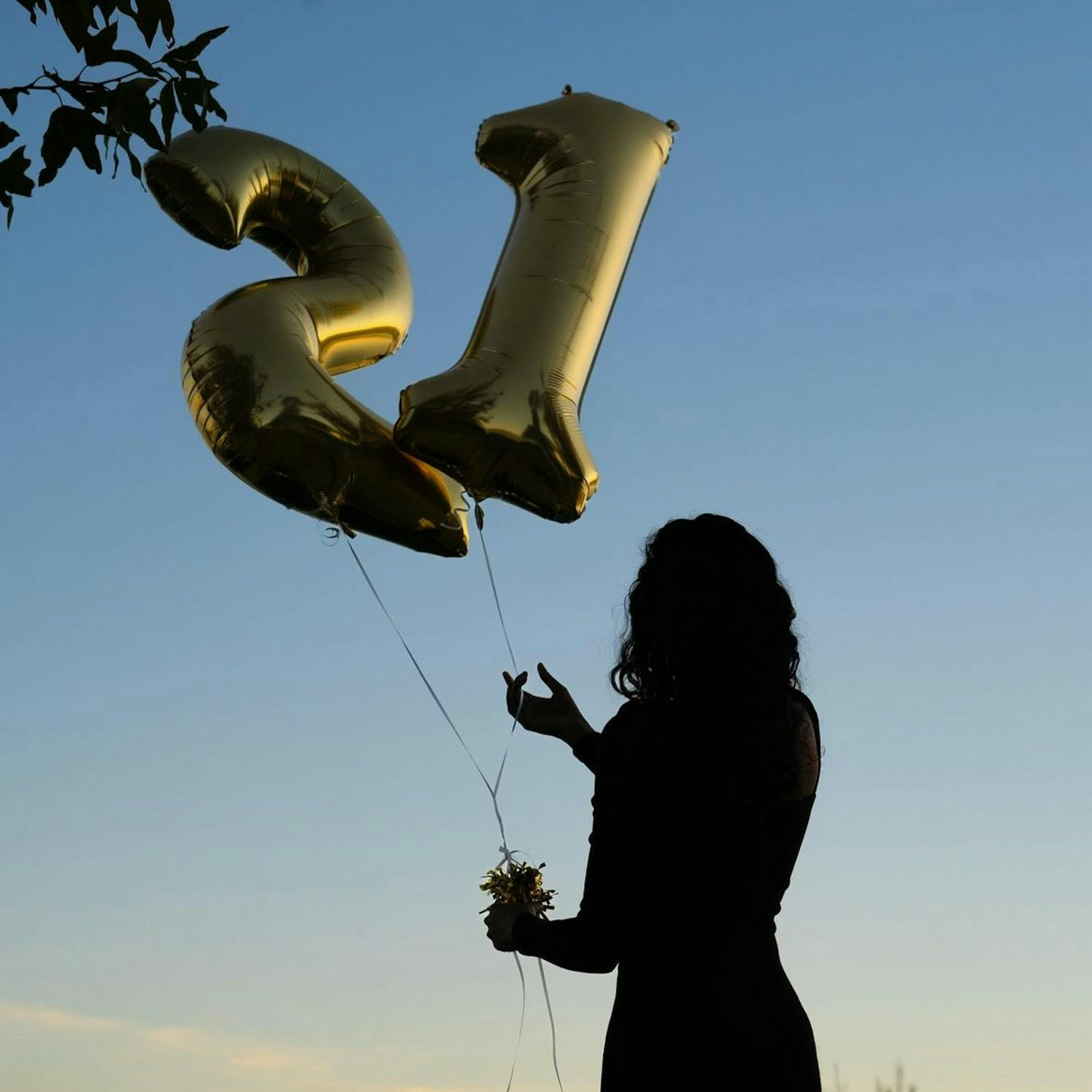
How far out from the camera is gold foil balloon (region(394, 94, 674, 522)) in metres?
3.58

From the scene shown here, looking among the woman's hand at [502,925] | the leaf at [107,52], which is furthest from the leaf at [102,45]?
the woman's hand at [502,925]

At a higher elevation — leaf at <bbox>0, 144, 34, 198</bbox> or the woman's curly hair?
leaf at <bbox>0, 144, 34, 198</bbox>

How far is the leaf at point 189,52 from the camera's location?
3.27 m

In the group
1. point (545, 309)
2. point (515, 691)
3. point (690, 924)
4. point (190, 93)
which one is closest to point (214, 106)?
point (190, 93)

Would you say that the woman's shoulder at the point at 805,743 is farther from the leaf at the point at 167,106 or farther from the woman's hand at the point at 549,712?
the leaf at the point at 167,106

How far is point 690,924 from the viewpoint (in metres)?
2.35

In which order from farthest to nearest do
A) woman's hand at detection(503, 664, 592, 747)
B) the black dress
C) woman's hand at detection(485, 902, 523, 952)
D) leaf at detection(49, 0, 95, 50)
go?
leaf at detection(49, 0, 95, 50) → woman's hand at detection(503, 664, 592, 747) → woman's hand at detection(485, 902, 523, 952) → the black dress

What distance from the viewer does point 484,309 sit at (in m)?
3.90

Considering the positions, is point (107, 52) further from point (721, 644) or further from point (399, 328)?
point (721, 644)

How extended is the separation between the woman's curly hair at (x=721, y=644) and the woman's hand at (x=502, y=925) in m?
0.44

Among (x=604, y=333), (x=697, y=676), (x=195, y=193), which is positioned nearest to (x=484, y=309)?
(x=604, y=333)

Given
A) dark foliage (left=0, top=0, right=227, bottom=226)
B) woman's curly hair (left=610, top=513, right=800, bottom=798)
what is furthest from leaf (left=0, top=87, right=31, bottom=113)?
woman's curly hair (left=610, top=513, right=800, bottom=798)

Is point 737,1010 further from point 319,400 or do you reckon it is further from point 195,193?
point 195,193

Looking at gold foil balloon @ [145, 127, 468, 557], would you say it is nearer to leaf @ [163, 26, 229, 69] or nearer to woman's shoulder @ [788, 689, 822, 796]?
leaf @ [163, 26, 229, 69]
